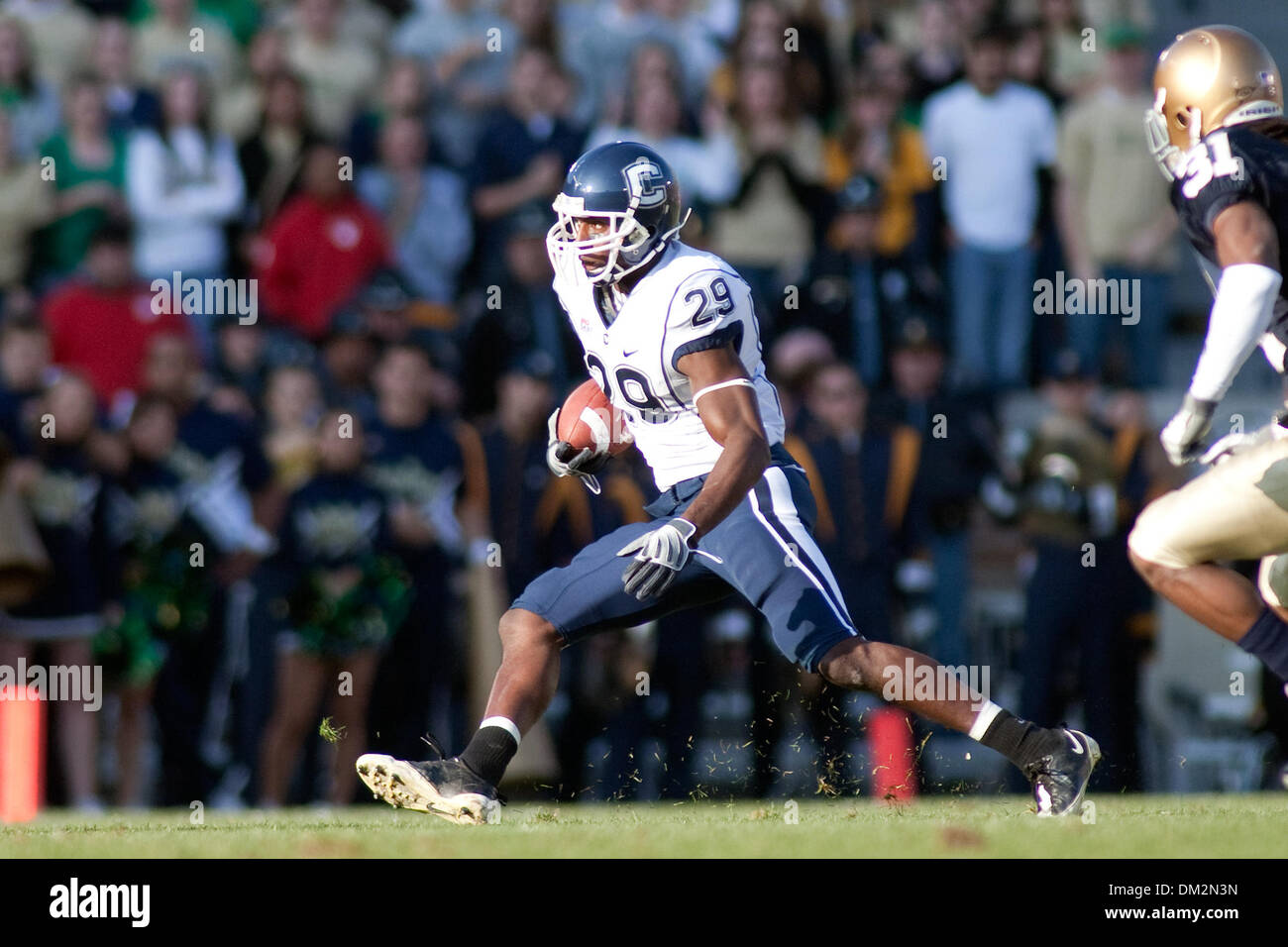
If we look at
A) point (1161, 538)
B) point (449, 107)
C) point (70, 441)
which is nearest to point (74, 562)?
point (70, 441)

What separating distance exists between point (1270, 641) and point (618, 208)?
2.11 m

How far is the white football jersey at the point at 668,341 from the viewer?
5281 mm

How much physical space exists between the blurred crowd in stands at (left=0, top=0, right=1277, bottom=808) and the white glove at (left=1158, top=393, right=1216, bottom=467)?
2.42 metres

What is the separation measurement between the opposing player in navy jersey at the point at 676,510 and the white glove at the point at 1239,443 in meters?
0.85

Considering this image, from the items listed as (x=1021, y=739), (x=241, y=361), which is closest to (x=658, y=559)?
(x=1021, y=739)

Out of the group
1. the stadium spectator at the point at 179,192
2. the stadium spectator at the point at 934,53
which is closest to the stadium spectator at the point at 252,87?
the stadium spectator at the point at 179,192

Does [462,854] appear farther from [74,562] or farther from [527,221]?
[527,221]

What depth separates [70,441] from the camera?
859 cm

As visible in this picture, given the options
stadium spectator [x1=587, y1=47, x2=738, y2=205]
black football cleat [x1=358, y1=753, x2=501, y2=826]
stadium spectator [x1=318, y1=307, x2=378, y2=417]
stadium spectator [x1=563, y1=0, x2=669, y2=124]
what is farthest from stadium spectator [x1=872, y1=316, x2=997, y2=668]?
black football cleat [x1=358, y1=753, x2=501, y2=826]

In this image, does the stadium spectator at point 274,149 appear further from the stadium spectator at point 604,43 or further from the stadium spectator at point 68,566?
the stadium spectator at point 68,566

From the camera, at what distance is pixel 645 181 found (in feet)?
18.0

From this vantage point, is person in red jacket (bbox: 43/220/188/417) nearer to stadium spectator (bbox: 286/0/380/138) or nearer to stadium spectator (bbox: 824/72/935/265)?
stadium spectator (bbox: 286/0/380/138)

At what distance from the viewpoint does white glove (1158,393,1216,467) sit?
505cm

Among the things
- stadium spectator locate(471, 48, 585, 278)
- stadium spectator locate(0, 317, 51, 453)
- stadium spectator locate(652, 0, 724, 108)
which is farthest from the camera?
stadium spectator locate(652, 0, 724, 108)
